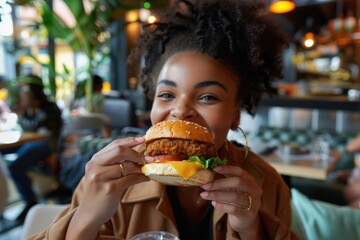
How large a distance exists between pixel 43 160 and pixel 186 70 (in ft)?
11.7

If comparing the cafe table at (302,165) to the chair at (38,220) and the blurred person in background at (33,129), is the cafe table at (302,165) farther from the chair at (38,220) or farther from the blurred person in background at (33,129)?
the blurred person in background at (33,129)

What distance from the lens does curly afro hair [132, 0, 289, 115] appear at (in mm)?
1197

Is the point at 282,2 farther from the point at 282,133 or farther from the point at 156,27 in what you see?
the point at 156,27

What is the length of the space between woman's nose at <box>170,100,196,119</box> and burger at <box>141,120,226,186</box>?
2.5 inches

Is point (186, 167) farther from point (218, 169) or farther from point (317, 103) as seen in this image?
point (317, 103)

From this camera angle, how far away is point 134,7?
3188 mm

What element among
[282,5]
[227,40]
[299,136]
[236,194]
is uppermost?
[282,5]

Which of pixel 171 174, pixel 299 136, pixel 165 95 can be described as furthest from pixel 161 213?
pixel 299 136

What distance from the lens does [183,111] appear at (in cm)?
106

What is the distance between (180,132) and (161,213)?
348 millimetres

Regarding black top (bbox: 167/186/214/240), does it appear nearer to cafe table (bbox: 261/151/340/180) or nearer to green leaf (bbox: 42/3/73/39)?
cafe table (bbox: 261/151/340/180)

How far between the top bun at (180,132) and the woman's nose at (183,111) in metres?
0.06

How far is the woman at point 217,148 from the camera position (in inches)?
36.7

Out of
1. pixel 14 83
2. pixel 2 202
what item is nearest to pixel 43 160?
pixel 14 83
